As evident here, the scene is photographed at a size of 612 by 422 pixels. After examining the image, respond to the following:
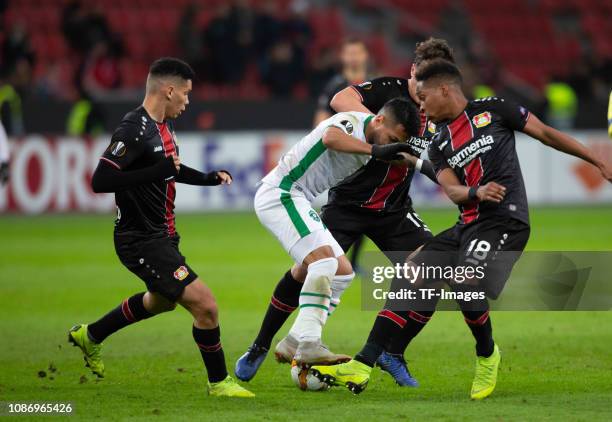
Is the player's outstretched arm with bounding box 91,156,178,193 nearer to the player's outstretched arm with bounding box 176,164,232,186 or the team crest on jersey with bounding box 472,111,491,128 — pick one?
the player's outstretched arm with bounding box 176,164,232,186

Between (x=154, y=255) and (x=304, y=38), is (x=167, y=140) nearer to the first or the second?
(x=154, y=255)

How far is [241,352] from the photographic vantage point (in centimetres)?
854

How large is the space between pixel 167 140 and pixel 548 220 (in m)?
11.8

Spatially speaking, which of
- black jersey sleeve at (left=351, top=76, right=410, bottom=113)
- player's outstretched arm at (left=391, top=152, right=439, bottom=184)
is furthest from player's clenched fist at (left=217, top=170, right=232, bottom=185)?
player's outstretched arm at (left=391, top=152, right=439, bottom=184)

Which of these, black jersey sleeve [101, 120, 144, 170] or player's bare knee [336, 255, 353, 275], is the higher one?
black jersey sleeve [101, 120, 144, 170]

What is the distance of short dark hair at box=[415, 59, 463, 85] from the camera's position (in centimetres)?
675

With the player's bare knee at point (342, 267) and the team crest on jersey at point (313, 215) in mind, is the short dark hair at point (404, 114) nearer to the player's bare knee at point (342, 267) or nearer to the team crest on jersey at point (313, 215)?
the team crest on jersey at point (313, 215)

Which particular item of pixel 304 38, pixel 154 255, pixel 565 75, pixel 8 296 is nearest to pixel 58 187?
pixel 304 38

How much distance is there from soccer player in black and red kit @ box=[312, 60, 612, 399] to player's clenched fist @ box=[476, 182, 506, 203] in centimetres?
6

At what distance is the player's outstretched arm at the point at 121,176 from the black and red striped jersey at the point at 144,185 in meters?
0.10

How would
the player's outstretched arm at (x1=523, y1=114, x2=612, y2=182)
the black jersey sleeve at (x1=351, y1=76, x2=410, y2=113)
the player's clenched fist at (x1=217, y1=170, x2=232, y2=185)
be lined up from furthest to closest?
1. the black jersey sleeve at (x1=351, y1=76, x2=410, y2=113)
2. the player's clenched fist at (x1=217, y1=170, x2=232, y2=185)
3. the player's outstretched arm at (x1=523, y1=114, x2=612, y2=182)

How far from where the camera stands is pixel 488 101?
684 centimetres

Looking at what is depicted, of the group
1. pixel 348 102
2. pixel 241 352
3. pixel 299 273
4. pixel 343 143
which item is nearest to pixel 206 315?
pixel 299 273

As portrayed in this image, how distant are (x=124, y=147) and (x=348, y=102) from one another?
166cm
